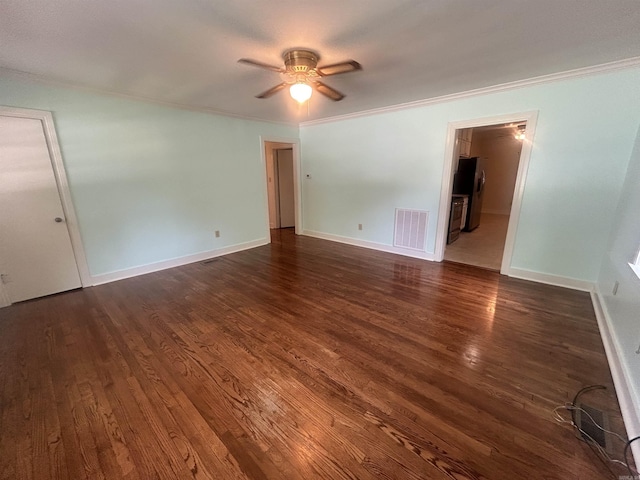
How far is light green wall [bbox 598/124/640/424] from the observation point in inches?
63.9

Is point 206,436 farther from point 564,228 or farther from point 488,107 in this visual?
point 488,107

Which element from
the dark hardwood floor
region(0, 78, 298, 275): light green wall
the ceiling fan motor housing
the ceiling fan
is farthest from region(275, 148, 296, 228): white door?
the ceiling fan motor housing

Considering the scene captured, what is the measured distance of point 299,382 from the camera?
173 cm

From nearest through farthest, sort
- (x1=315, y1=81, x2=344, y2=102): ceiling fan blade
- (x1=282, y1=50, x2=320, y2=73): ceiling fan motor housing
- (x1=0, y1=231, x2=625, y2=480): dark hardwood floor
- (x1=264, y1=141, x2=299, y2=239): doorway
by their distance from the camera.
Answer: (x1=0, y1=231, x2=625, y2=480): dark hardwood floor → (x1=282, y1=50, x2=320, y2=73): ceiling fan motor housing → (x1=315, y1=81, x2=344, y2=102): ceiling fan blade → (x1=264, y1=141, x2=299, y2=239): doorway

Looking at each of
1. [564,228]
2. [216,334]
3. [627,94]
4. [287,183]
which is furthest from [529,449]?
[287,183]

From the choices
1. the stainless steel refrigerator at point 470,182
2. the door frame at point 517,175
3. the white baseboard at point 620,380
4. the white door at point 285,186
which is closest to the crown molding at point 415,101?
the door frame at point 517,175

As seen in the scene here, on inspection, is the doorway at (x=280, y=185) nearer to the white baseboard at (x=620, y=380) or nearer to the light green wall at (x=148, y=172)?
the light green wall at (x=148, y=172)

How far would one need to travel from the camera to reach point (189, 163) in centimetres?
389

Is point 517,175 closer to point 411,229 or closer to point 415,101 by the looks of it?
point 411,229

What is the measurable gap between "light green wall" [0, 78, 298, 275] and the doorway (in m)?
1.46

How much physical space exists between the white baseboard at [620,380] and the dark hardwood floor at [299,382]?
6 centimetres

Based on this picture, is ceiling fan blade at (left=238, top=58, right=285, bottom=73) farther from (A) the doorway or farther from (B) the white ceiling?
(A) the doorway

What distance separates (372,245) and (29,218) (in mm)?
4601

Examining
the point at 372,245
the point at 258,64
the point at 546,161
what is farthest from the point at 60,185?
the point at 546,161
